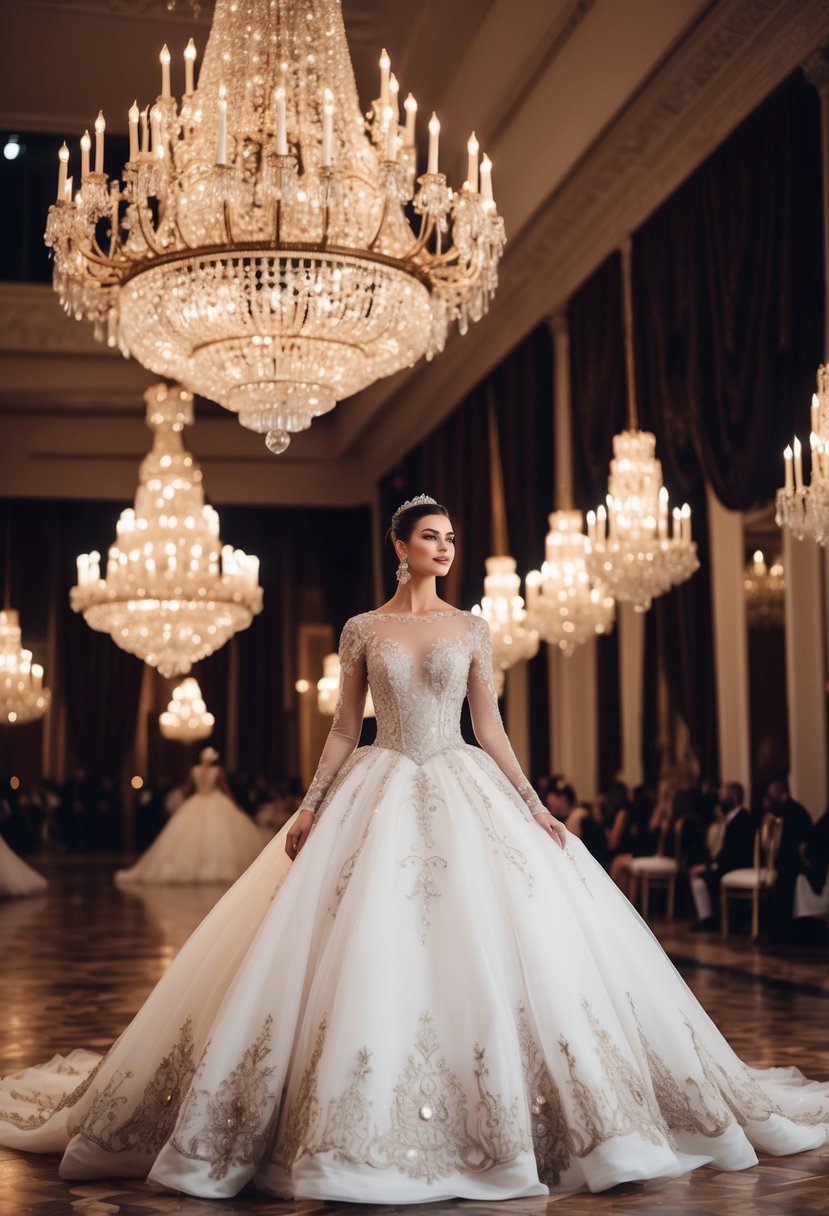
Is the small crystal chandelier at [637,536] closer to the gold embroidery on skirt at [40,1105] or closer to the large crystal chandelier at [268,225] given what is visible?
the large crystal chandelier at [268,225]

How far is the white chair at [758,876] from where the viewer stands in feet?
28.8

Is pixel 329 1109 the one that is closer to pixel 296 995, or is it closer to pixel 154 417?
pixel 296 995

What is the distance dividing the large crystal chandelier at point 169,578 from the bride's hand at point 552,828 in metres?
8.28

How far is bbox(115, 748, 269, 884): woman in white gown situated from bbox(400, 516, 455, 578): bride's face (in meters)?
11.9

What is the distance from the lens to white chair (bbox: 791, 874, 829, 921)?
333 inches

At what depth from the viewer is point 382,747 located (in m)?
3.85

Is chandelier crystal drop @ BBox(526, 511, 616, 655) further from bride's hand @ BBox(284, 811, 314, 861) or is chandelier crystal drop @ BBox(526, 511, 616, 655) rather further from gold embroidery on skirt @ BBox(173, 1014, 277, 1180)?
A: gold embroidery on skirt @ BBox(173, 1014, 277, 1180)

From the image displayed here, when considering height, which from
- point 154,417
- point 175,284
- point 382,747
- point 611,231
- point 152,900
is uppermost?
point 611,231

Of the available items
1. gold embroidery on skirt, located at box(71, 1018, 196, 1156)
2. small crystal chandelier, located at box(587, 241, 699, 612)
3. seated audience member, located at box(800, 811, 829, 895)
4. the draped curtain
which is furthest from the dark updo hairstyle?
the draped curtain

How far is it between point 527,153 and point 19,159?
6.88m

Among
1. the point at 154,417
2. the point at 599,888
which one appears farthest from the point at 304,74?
the point at 154,417

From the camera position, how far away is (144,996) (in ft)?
21.5

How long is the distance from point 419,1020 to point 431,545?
4.12ft

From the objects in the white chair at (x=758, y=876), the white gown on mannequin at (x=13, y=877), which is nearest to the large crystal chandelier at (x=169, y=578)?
the white gown on mannequin at (x=13, y=877)
